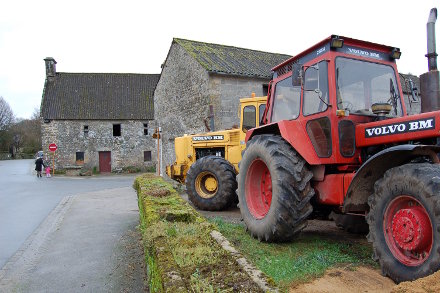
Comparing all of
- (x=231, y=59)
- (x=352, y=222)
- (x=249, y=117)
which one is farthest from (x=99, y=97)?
(x=352, y=222)

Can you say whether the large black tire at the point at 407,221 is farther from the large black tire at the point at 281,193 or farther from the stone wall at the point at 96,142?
the stone wall at the point at 96,142

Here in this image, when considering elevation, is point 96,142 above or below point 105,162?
above

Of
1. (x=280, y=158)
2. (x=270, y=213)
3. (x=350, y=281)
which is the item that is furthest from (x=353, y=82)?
(x=350, y=281)

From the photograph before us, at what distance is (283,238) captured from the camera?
462 centimetres

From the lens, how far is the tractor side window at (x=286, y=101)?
519 centimetres

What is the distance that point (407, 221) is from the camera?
124 inches

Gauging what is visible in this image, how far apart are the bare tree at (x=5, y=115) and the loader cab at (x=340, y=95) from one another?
66.9 meters

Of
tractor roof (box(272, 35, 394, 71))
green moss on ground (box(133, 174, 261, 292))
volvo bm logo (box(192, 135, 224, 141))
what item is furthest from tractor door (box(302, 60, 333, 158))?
volvo bm logo (box(192, 135, 224, 141))

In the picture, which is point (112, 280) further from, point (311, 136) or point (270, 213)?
point (311, 136)

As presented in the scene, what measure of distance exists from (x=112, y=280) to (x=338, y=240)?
3098 mm

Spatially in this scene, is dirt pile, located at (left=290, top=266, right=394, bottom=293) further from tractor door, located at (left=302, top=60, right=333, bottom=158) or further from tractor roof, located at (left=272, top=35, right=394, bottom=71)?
tractor roof, located at (left=272, top=35, right=394, bottom=71)

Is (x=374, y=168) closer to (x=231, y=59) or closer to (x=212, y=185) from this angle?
(x=212, y=185)

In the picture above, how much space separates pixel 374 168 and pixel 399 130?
47 cm

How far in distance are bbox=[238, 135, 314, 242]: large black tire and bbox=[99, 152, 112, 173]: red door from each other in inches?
1113
